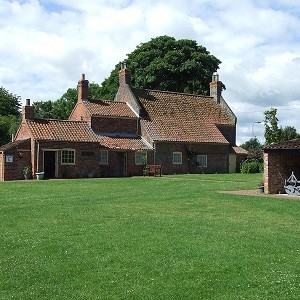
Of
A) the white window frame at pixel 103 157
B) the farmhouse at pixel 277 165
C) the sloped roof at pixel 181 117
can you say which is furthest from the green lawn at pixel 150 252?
the sloped roof at pixel 181 117

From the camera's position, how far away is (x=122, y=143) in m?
41.7

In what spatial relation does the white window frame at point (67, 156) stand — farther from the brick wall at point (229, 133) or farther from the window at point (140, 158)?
the brick wall at point (229, 133)

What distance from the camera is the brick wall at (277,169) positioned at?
22688 mm

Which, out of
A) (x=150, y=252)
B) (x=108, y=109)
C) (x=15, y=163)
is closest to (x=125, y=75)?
(x=108, y=109)

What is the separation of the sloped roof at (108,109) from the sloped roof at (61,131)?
201 cm

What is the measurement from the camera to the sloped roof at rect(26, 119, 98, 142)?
36.8 m

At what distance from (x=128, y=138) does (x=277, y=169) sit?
70.3 feet

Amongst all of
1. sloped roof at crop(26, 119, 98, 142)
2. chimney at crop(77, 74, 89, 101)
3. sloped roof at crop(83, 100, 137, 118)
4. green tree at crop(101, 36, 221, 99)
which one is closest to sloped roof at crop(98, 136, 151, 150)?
sloped roof at crop(26, 119, 98, 142)

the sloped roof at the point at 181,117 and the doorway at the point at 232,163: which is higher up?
the sloped roof at the point at 181,117

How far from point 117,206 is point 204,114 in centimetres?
3298

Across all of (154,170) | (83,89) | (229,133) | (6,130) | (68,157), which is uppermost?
(83,89)

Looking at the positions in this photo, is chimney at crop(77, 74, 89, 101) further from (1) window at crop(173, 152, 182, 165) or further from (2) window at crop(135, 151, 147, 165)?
(1) window at crop(173, 152, 182, 165)

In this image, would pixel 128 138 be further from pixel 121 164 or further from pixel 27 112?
pixel 27 112

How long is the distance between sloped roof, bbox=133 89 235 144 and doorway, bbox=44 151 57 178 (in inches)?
365
